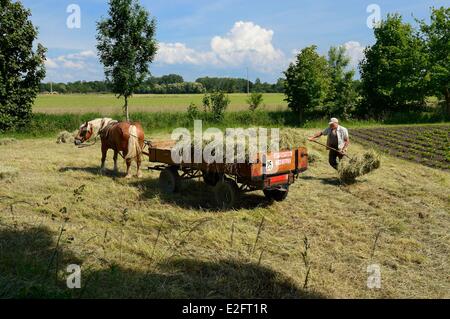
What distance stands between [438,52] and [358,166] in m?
25.8

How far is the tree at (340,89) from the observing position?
30234 mm

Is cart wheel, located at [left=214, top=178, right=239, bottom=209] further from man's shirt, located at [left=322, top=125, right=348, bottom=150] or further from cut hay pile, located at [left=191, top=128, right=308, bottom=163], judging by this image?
man's shirt, located at [left=322, top=125, right=348, bottom=150]

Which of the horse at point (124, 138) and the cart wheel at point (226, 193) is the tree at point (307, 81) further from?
the cart wheel at point (226, 193)

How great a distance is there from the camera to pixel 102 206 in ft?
25.9

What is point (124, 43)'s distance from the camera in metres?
20.8

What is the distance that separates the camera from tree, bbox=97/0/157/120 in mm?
20641

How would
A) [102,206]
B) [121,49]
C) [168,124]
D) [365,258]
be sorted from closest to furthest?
1. [365,258]
2. [102,206]
3. [121,49]
4. [168,124]

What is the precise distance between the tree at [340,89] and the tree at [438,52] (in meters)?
5.38

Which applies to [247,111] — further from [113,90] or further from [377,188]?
[377,188]

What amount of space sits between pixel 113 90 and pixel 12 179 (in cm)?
1221

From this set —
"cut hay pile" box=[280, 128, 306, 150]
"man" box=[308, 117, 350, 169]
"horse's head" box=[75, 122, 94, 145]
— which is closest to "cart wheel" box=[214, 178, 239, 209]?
"cut hay pile" box=[280, 128, 306, 150]

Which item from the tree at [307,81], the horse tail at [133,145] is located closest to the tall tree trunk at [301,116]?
the tree at [307,81]

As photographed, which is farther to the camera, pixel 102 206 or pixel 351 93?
pixel 351 93

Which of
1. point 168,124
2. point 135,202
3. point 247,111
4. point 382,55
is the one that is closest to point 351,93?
point 382,55
